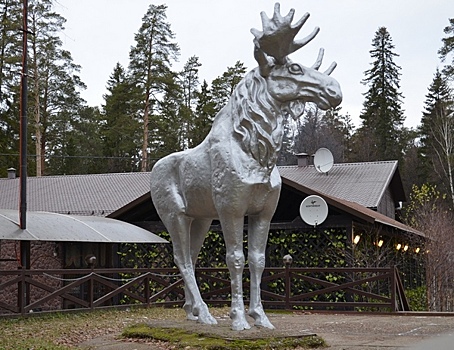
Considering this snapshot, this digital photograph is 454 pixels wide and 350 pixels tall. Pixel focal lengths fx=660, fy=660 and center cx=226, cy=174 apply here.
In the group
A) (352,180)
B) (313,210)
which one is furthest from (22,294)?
(352,180)

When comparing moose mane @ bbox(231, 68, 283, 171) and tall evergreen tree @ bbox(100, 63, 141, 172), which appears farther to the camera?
tall evergreen tree @ bbox(100, 63, 141, 172)

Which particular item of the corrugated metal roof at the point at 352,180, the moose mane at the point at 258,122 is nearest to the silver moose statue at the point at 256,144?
the moose mane at the point at 258,122

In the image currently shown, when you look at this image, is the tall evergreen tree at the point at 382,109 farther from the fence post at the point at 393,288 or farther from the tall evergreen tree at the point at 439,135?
the fence post at the point at 393,288

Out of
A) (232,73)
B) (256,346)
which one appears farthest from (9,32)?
(256,346)

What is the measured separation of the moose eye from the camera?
690cm

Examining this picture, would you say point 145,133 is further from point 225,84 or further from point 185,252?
point 185,252

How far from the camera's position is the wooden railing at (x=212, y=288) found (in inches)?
470

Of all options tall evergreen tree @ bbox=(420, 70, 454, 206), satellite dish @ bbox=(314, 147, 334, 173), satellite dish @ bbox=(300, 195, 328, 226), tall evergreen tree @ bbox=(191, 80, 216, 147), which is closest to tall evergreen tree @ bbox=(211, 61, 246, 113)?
tall evergreen tree @ bbox=(191, 80, 216, 147)

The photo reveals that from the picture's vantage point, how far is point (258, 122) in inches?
267

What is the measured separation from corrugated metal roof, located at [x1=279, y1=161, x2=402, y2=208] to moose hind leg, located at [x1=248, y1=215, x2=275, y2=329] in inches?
385

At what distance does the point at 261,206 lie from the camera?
689 centimetres

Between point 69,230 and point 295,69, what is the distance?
831 cm

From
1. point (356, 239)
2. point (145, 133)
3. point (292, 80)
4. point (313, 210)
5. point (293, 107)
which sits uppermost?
point (145, 133)

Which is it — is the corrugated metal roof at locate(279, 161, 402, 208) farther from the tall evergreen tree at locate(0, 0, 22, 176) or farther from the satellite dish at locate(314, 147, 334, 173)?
the tall evergreen tree at locate(0, 0, 22, 176)
